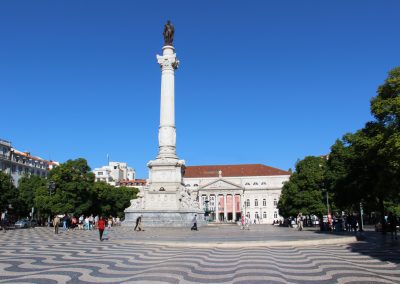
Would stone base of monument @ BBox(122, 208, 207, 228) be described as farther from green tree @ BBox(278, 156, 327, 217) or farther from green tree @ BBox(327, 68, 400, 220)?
green tree @ BBox(278, 156, 327, 217)

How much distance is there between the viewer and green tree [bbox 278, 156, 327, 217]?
58.3 m

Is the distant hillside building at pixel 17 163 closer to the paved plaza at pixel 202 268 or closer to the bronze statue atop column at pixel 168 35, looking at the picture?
the bronze statue atop column at pixel 168 35

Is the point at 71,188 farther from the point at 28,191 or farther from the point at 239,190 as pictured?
the point at 239,190

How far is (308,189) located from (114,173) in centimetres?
10625

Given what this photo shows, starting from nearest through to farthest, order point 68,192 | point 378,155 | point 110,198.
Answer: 1. point 378,155
2. point 68,192
3. point 110,198

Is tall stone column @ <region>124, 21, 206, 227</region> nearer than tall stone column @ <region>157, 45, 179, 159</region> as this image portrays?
Yes

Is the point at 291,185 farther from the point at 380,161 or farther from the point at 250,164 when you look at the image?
the point at 250,164

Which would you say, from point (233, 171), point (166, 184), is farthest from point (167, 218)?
point (233, 171)

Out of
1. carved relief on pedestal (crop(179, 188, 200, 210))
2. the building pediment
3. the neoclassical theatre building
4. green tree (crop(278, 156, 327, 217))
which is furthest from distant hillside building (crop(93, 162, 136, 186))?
carved relief on pedestal (crop(179, 188, 200, 210))

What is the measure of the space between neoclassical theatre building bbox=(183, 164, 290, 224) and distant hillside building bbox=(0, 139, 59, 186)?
4170cm

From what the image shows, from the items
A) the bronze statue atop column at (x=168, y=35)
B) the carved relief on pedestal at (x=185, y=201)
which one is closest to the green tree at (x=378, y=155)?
the carved relief on pedestal at (x=185, y=201)

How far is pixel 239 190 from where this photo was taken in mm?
129875

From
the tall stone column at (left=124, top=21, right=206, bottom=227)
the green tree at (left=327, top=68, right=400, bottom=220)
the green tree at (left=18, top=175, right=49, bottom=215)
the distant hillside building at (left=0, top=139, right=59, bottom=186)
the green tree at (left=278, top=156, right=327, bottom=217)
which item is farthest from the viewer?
the distant hillside building at (left=0, top=139, right=59, bottom=186)

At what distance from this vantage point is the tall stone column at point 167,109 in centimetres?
4731
